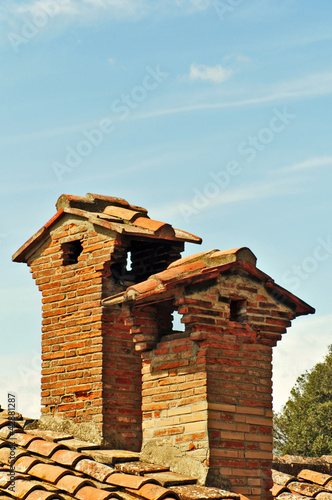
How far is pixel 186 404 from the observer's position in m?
6.98

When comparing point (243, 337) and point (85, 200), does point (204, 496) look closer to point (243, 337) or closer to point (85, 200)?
point (243, 337)

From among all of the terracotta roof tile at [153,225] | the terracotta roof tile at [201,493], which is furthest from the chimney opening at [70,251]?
the terracotta roof tile at [201,493]

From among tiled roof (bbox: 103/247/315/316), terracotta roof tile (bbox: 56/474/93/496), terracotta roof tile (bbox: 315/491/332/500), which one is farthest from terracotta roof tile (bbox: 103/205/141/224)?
terracotta roof tile (bbox: 315/491/332/500)

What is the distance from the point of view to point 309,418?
3244 centimetres

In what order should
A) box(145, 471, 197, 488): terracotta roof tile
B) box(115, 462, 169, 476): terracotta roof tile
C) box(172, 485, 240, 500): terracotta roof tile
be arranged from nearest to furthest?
box(172, 485, 240, 500): terracotta roof tile
box(145, 471, 197, 488): terracotta roof tile
box(115, 462, 169, 476): terracotta roof tile

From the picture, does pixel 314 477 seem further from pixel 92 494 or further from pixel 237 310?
pixel 92 494

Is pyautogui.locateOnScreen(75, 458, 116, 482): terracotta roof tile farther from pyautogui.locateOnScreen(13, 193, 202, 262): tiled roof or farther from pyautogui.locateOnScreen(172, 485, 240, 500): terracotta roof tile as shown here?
pyautogui.locateOnScreen(13, 193, 202, 262): tiled roof

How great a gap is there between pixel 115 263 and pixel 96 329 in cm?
82

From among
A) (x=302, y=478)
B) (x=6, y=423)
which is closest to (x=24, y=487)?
(x=6, y=423)

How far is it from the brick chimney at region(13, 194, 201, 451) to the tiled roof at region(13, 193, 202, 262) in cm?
1

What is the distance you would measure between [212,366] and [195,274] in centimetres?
89

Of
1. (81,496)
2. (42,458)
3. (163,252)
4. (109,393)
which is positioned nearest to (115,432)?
(109,393)

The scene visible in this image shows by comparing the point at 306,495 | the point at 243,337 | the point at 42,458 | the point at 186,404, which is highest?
the point at 243,337

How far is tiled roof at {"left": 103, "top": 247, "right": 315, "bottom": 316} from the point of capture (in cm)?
705
